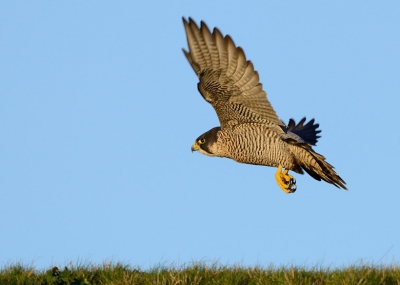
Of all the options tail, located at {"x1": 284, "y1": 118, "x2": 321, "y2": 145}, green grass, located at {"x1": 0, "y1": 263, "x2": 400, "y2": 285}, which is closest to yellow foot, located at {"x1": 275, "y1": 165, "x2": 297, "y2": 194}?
tail, located at {"x1": 284, "y1": 118, "x2": 321, "y2": 145}

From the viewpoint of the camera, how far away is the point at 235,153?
842 cm

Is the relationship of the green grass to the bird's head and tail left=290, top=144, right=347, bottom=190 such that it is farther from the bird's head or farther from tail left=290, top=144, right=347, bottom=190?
the bird's head

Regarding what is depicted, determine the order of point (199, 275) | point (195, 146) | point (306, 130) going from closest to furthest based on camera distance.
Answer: point (199, 275)
point (195, 146)
point (306, 130)

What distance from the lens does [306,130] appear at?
9.93 m

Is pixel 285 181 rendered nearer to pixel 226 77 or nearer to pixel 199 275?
pixel 226 77

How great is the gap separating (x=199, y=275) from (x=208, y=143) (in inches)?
141

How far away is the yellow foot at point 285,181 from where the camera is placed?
8258 mm

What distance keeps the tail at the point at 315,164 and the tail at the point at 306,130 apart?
1.32m

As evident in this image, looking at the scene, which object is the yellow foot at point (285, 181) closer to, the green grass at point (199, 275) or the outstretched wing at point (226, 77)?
the outstretched wing at point (226, 77)

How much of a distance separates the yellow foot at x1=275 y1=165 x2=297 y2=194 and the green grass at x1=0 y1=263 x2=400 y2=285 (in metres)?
2.59

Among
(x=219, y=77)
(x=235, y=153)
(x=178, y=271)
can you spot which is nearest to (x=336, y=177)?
(x=235, y=153)

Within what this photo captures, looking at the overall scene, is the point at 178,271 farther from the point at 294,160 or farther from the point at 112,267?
the point at 294,160

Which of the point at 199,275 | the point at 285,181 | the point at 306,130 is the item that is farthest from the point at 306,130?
the point at 199,275

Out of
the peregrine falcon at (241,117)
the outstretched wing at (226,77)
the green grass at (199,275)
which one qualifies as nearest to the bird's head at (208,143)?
the peregrine falcon at (241,117)
